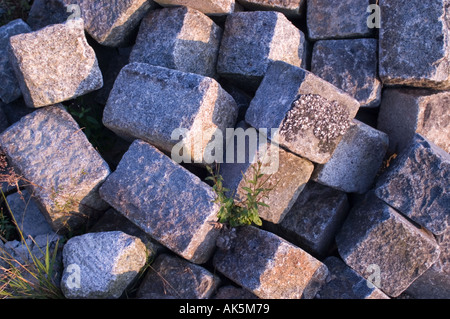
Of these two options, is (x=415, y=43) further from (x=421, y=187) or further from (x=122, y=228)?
(x=122, y=228)

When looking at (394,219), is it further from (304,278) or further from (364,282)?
(304,278)

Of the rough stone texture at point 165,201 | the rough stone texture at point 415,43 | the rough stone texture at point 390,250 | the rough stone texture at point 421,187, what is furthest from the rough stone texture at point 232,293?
the rough stone texture at point 415,43

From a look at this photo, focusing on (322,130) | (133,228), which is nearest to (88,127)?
(133,228)

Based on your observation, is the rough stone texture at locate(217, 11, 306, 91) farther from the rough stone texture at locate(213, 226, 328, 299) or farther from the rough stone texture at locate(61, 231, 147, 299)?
the rough stone texture at locate(61, 231, 147, 299)

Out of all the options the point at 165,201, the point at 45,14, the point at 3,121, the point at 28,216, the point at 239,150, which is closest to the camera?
the point at 165,201

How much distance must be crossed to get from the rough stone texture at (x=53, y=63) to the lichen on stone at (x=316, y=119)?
1510mm

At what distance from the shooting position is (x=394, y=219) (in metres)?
3.07

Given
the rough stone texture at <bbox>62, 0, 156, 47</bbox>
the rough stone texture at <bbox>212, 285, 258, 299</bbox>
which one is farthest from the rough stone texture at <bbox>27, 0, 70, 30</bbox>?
the rough stone texture at <bbox>212, 285, 258, 299</bbox>

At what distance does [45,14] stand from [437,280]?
3.73 metres

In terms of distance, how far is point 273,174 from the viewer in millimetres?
3139

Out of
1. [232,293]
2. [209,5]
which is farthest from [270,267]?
[209,5]

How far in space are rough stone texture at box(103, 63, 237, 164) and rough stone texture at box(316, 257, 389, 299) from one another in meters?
1.21

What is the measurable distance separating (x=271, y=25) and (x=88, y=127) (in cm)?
164

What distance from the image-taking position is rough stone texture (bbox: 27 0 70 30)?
149 inches
